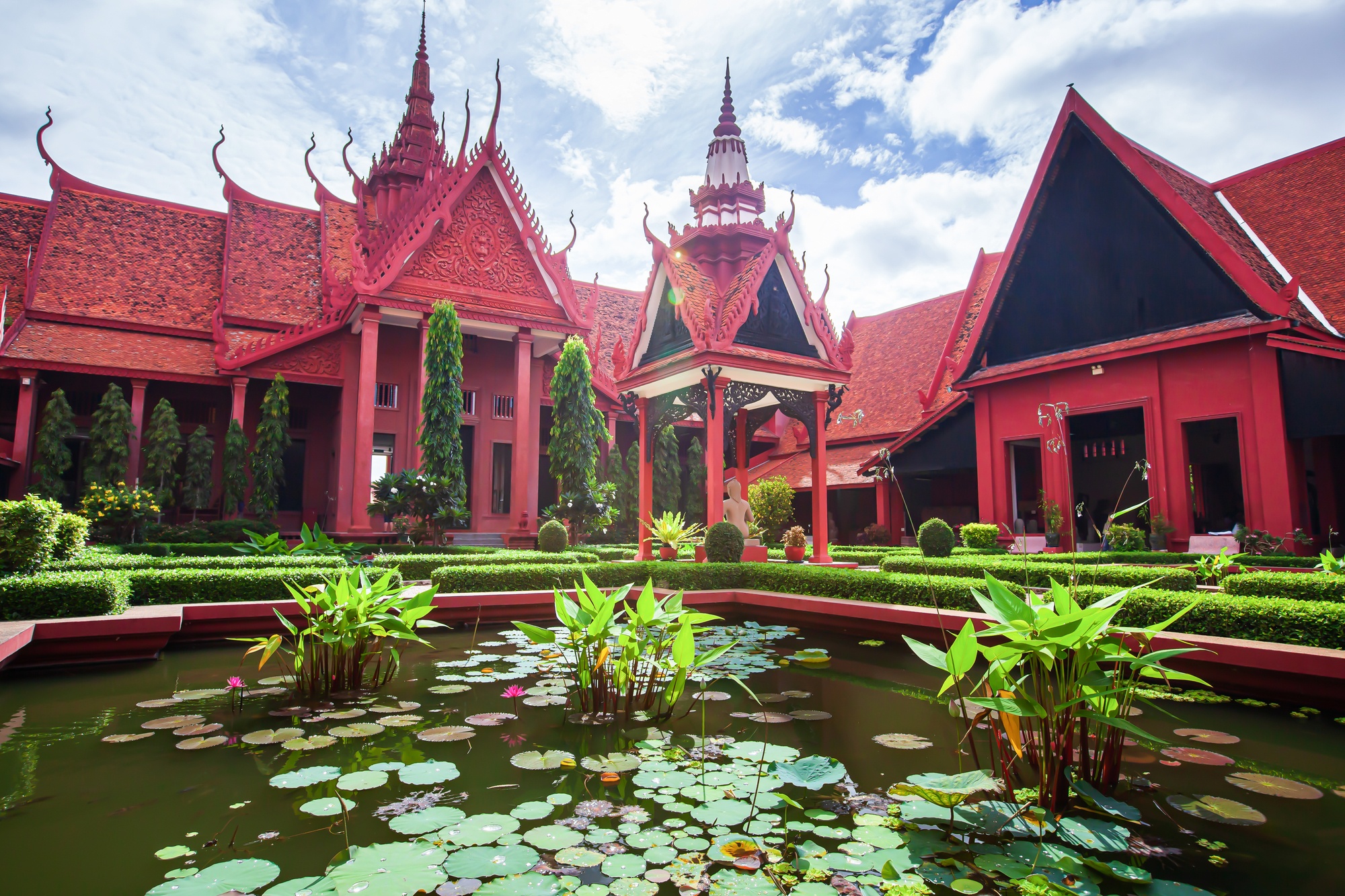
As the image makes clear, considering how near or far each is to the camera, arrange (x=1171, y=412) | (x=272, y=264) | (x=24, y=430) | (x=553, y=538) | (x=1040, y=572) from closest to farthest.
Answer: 1. (x=1040, y=572)
2. (x=1171, y=412)
3. (x=553, y=538)
4. (x=24, y=430)
5. (x=272, y=264)

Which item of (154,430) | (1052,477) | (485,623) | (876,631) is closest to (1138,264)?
(1052,477)

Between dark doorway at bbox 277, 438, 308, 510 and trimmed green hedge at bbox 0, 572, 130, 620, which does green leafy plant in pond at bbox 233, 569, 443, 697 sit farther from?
dark doorway at bbox 277, 438, 308, 510

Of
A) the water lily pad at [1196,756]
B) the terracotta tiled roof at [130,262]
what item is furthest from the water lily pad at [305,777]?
the terracotta tiled roof at [130,262]

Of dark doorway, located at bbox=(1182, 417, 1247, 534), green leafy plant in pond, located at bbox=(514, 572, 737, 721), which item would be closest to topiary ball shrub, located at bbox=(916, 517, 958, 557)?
dark doorway, located at bbox=(1182, 417, 1247, 534)

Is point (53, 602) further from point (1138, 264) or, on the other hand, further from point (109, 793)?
point (1138, 264)

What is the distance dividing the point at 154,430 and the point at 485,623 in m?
11.1

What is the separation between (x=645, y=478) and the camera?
9562 millimetres

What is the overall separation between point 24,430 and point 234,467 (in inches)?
143

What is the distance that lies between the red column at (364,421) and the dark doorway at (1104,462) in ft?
41.8

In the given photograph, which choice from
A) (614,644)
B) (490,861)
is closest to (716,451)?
(614,644)

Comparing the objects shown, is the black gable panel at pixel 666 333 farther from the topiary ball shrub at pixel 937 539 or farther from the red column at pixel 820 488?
the topiary ball shrub at pixel 937 539

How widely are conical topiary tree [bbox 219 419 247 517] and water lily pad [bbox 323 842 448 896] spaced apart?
563 inches

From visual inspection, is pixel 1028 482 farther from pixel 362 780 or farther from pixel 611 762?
pixel 362 780

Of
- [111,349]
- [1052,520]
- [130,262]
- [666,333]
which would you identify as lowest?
[1052,520]
